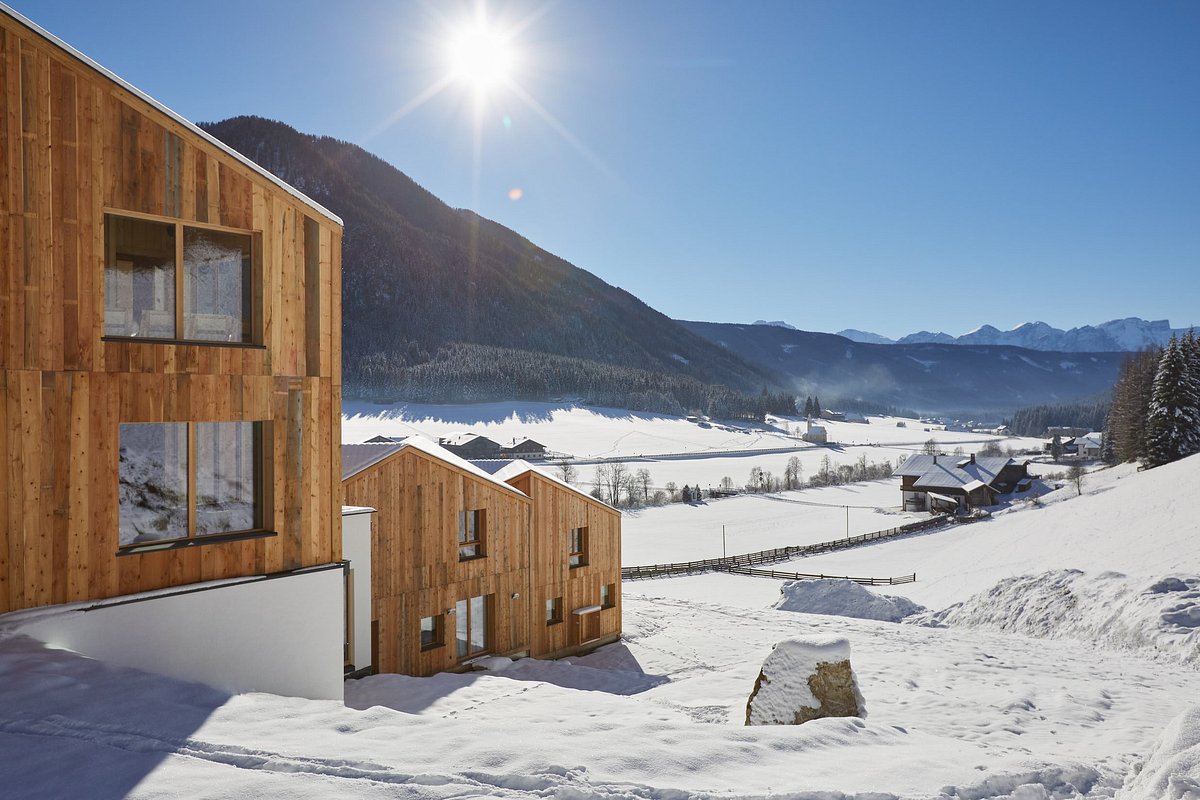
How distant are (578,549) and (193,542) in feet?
44.3

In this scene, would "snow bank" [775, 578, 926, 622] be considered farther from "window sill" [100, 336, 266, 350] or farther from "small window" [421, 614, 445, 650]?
"window sill" [100, 336, 266, 350]

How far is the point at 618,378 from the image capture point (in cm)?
17425

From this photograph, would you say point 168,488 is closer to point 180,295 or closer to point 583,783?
point 180,295

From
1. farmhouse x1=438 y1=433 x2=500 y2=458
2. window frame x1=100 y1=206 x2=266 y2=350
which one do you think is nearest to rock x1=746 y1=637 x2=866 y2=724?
window frame x1=100 y1=206 x2=266 y2=350

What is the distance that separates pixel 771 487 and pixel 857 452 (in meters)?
57.8

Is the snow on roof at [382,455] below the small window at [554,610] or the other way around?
the other way around

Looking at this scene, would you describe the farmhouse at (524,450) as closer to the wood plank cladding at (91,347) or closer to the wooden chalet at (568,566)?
the wooden chalet at (568,566)

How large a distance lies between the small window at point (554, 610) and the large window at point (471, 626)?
2.55 m

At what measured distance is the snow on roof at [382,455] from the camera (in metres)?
14.4

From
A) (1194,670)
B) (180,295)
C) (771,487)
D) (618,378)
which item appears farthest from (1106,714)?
(618,378)

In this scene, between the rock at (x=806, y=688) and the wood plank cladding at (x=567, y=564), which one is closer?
the rock at (x=806, y=688)

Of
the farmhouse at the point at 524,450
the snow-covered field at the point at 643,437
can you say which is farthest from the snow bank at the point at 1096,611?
the farmhouse at the point at 524,450

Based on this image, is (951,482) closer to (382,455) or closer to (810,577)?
(810,577)

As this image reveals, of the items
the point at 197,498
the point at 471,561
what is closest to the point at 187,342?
the point at 197,498
